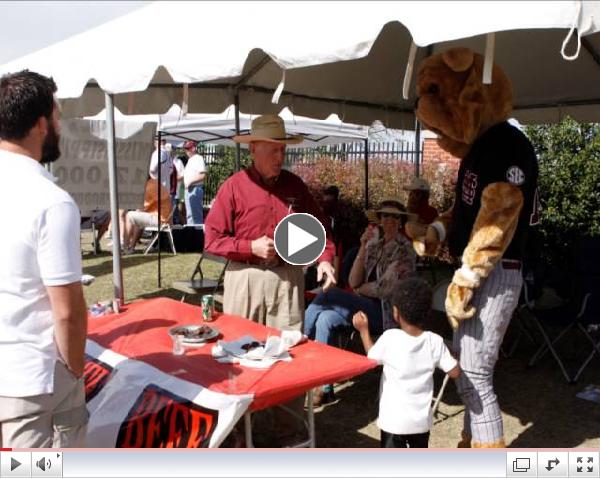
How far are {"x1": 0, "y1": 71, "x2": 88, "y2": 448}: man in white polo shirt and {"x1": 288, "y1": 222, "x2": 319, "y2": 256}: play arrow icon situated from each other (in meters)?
1.70

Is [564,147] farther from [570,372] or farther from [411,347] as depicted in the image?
[411,347]

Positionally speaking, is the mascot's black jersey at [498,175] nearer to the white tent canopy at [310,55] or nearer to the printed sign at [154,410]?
the white tent canopy at [310,55]

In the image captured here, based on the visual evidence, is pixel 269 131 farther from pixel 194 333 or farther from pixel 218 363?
pixel 218 363

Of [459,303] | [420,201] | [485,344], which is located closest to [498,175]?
[459,303]

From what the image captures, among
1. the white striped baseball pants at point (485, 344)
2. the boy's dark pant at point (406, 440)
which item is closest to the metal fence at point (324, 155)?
the white striped baseball pants at point (485, 344)

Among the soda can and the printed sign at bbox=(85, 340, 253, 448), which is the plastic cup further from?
the soda can

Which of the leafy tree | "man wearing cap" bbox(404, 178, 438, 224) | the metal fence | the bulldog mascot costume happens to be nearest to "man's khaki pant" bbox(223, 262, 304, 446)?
the bulldog mascot costume

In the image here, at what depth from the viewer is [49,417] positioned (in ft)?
6.64

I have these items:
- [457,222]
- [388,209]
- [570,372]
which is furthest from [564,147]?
[457,222]

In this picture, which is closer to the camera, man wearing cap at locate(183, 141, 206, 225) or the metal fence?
man wearing cap at locate(183, 141, 206, 225)

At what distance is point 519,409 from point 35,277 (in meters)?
3.52

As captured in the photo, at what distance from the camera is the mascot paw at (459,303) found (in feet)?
9.67

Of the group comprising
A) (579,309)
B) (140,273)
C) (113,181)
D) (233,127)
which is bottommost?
(140,273)

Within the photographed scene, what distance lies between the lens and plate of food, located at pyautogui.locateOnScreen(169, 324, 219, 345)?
3.19m
